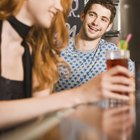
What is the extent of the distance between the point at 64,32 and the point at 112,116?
0.96 m

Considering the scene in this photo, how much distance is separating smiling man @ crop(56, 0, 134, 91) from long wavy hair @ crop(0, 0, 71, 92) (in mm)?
320

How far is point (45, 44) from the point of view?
153cm

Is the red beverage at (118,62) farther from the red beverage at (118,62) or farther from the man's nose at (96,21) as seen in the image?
the man's nose at (96,21)

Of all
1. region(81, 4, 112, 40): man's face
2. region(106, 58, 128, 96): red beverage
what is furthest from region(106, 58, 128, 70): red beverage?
region(81, 4, 112, 40): man's face

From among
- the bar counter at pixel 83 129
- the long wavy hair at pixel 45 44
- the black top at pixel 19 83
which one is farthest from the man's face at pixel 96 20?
the bar counter at pixel 83 129

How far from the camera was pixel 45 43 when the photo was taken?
1.53 metres

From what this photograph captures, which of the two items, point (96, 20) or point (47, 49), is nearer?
point (47, 49)

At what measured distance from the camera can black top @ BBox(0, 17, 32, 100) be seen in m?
1.28

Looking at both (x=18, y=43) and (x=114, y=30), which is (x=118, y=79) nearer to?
(x=18, y=43)

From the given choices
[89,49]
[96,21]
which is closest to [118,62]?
[89,49]

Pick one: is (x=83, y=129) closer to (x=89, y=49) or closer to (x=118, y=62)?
(x=118, y=62)

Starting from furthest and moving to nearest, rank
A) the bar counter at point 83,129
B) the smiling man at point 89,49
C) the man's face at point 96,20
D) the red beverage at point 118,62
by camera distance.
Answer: the man's face at point 96,20 < the smiling man at point 89,49 < the red beverage at point 118,62 < the bar counter at point 83,129

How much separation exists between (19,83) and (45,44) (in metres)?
0.27

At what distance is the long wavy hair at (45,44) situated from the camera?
140 cm
